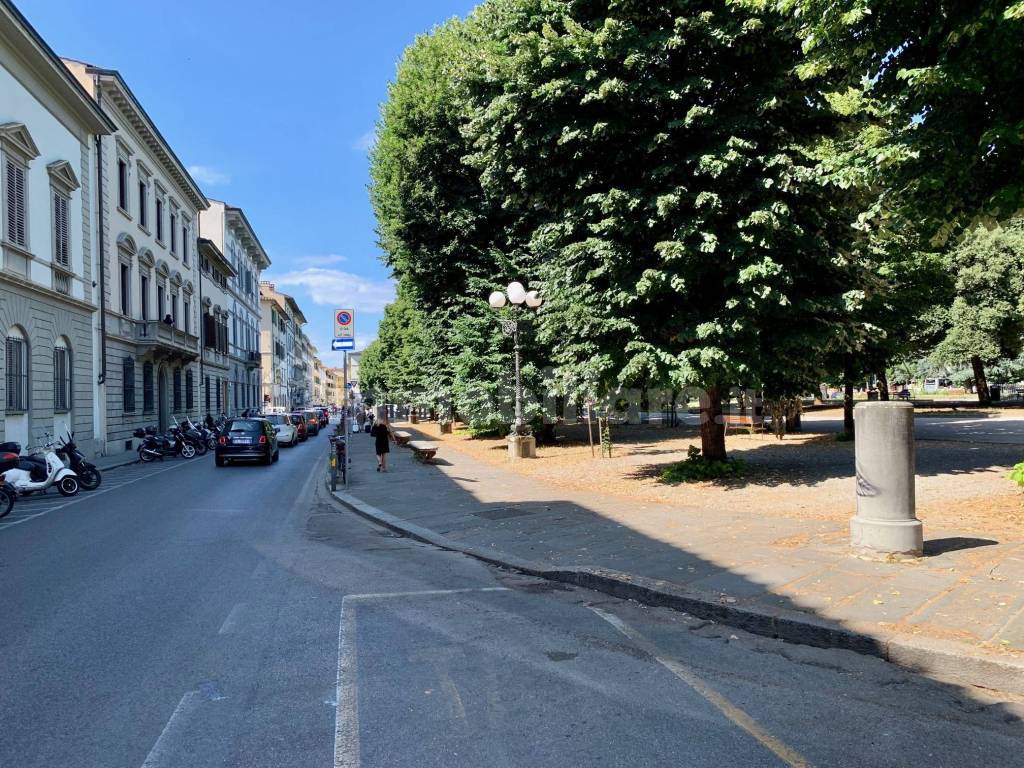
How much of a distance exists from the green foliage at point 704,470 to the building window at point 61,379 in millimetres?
20141

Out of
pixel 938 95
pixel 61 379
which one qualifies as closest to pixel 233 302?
pixel 61 379

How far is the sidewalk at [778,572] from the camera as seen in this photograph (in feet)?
14.4

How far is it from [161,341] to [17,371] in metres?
11.5

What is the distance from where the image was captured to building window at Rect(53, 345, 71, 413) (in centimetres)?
2214

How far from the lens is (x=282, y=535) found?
9.36 m

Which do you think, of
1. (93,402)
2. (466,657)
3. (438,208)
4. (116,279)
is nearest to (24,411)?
(93,402)

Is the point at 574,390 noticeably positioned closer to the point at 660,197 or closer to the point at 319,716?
the point at 660,197

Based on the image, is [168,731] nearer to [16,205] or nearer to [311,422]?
[16,205]

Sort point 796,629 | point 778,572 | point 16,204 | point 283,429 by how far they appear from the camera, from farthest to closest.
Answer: point 283,429, point 16,204, point 778,572, point 796,629

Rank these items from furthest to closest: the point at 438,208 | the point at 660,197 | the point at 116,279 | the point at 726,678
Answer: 1. the point at 116,279
2. the point at 438,208
3. the point at 660,197
4. the point at 726,678

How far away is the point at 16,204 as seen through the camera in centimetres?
1992

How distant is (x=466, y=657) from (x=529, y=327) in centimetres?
1729

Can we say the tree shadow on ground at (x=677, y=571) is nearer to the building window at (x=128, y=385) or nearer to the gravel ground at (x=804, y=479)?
the gravel ground at (x=804, y=479)

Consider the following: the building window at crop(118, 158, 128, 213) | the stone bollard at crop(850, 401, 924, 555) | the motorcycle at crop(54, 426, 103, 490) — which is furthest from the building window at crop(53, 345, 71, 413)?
the stone bollard at crop(850, 401, 924, 555)
